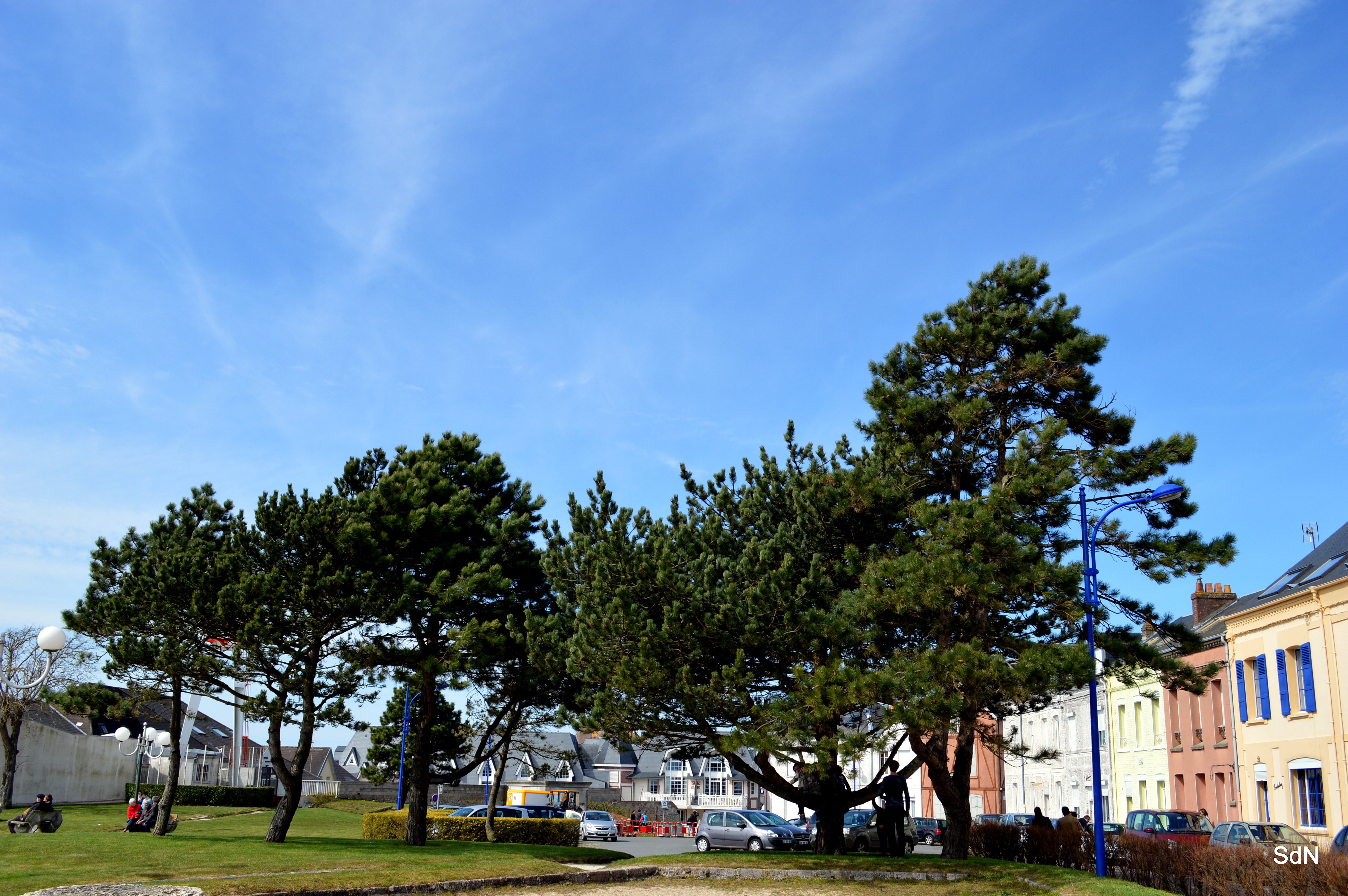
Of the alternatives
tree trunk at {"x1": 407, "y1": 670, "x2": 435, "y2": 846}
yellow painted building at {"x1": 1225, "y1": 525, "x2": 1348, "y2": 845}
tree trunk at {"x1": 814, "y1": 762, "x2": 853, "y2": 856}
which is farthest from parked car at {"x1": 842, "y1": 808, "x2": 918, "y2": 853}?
tree trunk at {"x1": 407, "y1": 670, "x2": 435, "y2": 846}

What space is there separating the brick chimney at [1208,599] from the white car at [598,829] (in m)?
25.2

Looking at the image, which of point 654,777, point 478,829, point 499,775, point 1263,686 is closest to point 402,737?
point 499,775

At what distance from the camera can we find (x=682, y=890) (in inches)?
710

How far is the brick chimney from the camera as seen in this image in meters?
37.6

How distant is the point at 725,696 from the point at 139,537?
1792 centimetres

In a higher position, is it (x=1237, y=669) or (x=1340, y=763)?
(x=1237, y=669)

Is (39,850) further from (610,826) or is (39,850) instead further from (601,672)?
(610,826)

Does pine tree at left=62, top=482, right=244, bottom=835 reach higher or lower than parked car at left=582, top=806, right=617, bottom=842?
higher

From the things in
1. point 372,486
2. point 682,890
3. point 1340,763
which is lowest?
point 682,890

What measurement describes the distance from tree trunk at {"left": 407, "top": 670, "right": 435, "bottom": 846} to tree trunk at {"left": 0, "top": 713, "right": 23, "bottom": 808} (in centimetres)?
2365

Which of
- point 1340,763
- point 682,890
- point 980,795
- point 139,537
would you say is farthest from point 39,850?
point 980,795

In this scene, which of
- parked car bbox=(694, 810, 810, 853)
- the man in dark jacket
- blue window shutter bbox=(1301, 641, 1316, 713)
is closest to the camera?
the man in dark jacket

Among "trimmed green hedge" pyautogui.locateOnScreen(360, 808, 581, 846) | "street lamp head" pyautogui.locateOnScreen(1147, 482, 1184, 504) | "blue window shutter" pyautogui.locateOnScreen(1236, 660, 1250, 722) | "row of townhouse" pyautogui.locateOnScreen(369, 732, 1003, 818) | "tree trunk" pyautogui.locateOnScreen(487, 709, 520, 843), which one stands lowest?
"row of townhouse" pyautogui.locateOnScreen(369, 732, 1003, 818)

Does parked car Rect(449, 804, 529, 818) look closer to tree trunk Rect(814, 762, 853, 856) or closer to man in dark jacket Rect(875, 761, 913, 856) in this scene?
tree trunk Rect(814, 762, 853, 856)
